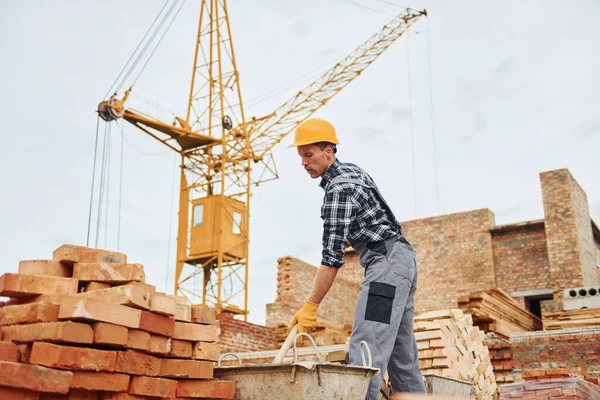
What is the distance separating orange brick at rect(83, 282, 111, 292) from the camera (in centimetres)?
370

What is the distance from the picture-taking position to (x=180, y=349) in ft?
12.2

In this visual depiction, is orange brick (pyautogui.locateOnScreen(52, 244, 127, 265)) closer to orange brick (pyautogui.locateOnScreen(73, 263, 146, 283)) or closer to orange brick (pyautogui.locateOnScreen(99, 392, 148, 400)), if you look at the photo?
orange brick (pyautogui.locateOnScreen(73, 263, 146, 283))

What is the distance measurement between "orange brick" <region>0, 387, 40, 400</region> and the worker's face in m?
1.87

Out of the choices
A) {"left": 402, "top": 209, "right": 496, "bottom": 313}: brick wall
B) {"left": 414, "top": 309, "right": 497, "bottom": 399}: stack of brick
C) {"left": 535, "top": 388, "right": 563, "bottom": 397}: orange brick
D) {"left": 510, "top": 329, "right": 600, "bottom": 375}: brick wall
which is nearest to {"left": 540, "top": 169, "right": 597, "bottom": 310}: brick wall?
{"left": 402, "top": 209, "right": 496, "bottom": 313}: brick wall

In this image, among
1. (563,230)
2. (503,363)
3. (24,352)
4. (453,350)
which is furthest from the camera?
(563,230)

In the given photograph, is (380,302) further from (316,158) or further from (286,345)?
(316,158)

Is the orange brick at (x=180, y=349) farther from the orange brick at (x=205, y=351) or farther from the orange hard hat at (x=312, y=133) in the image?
the orange hard hat at (x=312, y=133)

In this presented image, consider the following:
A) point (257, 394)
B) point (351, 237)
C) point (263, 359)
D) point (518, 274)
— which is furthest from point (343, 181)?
point (518, 274)

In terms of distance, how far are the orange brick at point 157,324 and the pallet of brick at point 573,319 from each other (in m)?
9.88

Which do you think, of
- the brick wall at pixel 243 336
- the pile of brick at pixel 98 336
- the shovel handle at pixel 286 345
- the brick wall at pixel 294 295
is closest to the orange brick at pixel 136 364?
the pile of brick at pixel 98 336

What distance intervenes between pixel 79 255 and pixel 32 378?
0.96m

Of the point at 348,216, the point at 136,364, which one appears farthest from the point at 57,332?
the point at 348,216

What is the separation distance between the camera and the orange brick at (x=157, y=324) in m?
3.54

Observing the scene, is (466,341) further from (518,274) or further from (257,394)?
(518,274)
